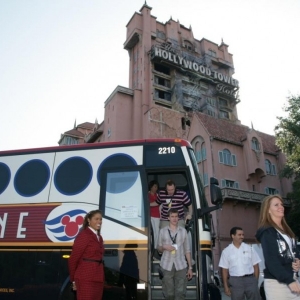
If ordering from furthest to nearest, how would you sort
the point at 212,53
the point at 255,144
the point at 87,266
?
the point at 212,53 < the point at 255,144 < the point at 87,266

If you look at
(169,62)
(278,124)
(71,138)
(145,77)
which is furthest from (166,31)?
(278,124)

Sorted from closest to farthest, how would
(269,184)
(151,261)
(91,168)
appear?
1. (151,261)
2. (91,168)
3. (269,184)

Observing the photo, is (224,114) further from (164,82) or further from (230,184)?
(230,184)

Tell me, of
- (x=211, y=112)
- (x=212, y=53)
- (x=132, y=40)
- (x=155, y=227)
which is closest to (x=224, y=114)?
(x=211, y=112)

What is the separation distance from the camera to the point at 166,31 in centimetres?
5272

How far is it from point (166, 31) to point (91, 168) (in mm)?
50913

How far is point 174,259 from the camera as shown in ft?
18.4

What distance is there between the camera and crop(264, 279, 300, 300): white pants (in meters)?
3.42

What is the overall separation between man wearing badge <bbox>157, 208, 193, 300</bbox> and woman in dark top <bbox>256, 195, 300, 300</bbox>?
84.7 inches

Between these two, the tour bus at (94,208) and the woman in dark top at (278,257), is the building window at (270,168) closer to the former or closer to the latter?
the tour bus at (94,208)

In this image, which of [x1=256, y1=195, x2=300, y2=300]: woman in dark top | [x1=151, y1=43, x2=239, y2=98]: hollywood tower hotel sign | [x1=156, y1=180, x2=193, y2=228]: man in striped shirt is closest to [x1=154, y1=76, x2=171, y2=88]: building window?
[x1=151, y1=43, x2=239, y2=98]: hollywood tower hotel sign

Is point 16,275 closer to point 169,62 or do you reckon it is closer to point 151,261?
point 151,261

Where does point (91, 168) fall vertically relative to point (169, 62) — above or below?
below

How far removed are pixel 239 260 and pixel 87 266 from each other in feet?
11.1
